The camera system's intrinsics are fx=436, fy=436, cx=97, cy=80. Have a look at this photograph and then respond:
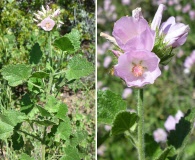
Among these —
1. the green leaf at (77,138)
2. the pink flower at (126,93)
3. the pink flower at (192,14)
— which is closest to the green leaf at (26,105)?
the green leaf at (77,138)

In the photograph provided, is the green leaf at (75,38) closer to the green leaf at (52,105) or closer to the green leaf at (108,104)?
the green leaf at (52,105)

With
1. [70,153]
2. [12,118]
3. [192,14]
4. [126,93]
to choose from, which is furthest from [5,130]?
[192,14]

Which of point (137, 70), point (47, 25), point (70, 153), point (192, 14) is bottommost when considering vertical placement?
point (70, 153)

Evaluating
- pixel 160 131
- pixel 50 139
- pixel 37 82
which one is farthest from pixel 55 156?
pixel 160 131

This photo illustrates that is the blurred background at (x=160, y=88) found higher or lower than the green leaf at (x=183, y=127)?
higher

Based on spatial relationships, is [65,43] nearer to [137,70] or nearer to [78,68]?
[78,68]

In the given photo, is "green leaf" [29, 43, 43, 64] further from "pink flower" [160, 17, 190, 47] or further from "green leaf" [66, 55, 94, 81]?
"pink flower" [160, 17, 190, 47]
